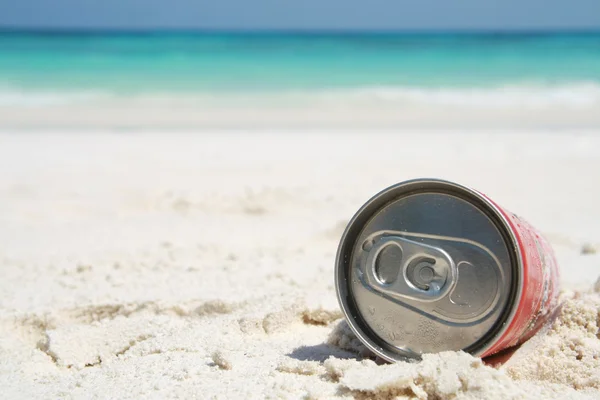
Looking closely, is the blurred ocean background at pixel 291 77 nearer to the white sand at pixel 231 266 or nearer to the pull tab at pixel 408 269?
the white sand at pixel 231 266

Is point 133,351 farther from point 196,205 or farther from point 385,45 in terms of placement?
point 385,45

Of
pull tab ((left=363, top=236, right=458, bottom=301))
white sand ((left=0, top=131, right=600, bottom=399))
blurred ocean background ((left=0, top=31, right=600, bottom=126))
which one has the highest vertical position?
blurred ocean background ((left=0, top=31, right=600, bottom=126))

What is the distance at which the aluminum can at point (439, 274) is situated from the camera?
1.54 m

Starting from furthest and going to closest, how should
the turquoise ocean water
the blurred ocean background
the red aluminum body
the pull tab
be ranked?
1. the turquoise ocean water
2. the blurred ocean background
3. the pull tab
4. the red aluminum body

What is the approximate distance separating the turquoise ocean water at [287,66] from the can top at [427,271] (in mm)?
10273

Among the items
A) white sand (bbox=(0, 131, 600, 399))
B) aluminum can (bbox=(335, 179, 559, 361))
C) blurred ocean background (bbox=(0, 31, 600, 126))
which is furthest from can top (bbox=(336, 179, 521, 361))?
blurred ocean background (bbox=(0, 31, 600, 126))

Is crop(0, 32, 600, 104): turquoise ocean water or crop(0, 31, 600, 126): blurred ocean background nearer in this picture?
crop(0, 31, 600, 126): blurred ocean background

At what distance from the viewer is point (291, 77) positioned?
14.5m

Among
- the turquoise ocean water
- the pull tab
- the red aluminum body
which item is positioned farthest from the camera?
the turquoise ocean water

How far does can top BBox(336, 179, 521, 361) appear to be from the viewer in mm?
1560

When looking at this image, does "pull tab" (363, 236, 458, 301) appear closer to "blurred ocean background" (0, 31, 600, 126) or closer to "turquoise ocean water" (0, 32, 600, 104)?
"blurred ocean background" (0, 31, 600, 126)

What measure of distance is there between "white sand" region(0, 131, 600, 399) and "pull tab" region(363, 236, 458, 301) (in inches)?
6.7

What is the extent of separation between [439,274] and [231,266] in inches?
54.9

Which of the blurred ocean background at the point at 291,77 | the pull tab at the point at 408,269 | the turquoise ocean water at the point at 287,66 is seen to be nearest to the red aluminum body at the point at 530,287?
the pull tab at the point at 408,269
